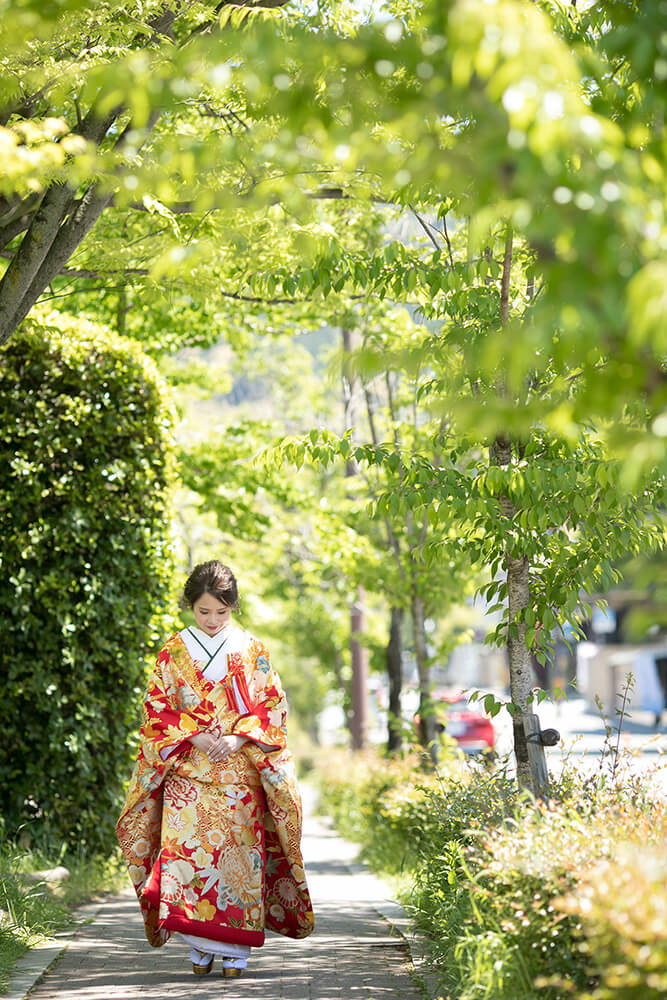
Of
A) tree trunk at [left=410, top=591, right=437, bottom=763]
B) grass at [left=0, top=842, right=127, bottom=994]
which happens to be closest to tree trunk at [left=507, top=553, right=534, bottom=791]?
grass at [left=0, top=842, right=127, bottom=994]

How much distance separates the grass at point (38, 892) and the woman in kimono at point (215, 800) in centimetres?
78

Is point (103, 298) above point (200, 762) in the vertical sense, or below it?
above

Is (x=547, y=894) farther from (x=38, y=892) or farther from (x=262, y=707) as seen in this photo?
(x=38, y=892)

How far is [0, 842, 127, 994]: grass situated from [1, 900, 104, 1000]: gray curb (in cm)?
4

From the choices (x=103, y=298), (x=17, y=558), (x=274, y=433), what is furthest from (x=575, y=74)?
(x=274, y=433)

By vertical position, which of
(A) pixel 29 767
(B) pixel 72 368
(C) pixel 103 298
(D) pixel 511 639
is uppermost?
(C) pixel 103 298

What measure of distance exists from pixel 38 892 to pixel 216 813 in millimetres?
2101

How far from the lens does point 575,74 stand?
113 inches

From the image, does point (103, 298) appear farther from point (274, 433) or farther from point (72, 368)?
point (274, 433)

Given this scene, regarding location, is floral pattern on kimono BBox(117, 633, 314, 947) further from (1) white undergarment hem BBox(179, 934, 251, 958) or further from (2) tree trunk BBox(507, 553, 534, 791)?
(2) tree trunk BBox(507, 553, 534, 791)

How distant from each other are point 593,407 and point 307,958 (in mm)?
4733

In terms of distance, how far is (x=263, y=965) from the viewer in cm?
648

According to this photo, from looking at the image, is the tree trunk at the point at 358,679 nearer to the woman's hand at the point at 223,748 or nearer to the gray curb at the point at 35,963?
the gray curb at the point at 35,963

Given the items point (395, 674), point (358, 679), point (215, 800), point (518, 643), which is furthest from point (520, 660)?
point (358, 679)
